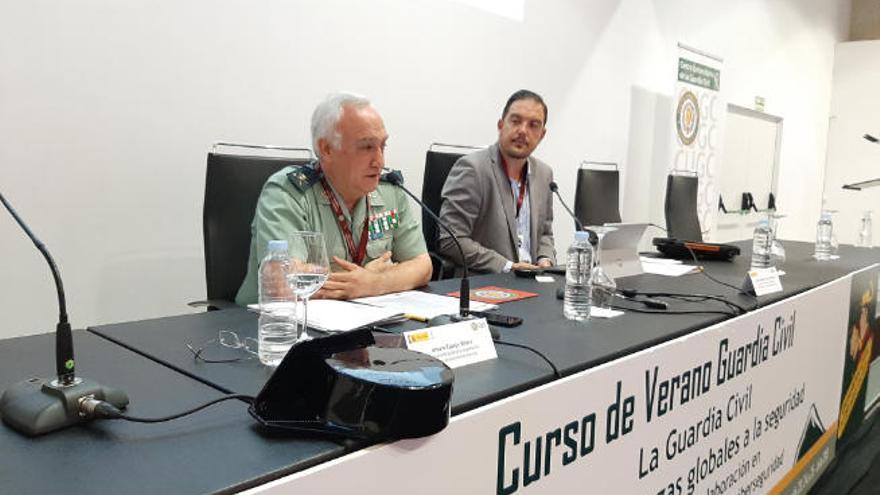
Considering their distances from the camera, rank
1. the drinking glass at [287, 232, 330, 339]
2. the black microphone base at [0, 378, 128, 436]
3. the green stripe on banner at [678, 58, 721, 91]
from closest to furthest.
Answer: the black microphone base at [0, 378, 128, 436] → the drinking glass at [287, 232, 330, 339] → the green stripe on banner at [678, 58, 721, 91]

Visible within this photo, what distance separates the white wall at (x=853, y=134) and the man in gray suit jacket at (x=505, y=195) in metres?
5.28

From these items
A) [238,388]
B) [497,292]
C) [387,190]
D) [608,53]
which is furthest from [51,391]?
[608,53]

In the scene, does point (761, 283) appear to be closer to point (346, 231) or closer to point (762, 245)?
point (762, 245)

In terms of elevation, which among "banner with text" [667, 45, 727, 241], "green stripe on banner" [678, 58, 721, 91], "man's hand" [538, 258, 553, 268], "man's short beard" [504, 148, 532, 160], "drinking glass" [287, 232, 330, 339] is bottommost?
"man's hand" [538, 258, 553, 268]

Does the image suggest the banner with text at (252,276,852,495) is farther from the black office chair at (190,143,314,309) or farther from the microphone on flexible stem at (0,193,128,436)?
the black office chair at (190,143,314,309)

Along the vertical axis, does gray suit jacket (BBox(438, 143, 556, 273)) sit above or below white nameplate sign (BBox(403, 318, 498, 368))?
above

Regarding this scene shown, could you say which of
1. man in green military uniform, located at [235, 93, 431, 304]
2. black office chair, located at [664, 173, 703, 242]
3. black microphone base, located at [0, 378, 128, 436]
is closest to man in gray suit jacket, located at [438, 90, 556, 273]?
man in green military uniform, located at [235, 93, 431, 304]

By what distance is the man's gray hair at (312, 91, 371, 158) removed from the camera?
1.72 m

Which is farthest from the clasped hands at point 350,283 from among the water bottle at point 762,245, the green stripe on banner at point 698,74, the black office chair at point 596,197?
the green stripe on banner at point 698,74

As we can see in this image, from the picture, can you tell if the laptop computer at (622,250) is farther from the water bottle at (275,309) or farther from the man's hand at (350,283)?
the water bottle at (275,309)

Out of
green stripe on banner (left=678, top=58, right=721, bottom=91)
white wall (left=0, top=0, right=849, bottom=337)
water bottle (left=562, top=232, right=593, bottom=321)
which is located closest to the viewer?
water bottle (left=562, top=232, right=593, bottom=321)

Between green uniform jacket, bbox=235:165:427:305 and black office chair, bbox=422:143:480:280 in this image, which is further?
black office chair, bbox=422:143:480:280

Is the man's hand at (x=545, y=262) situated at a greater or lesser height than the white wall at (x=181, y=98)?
lesser

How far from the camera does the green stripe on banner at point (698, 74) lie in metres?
4.36
